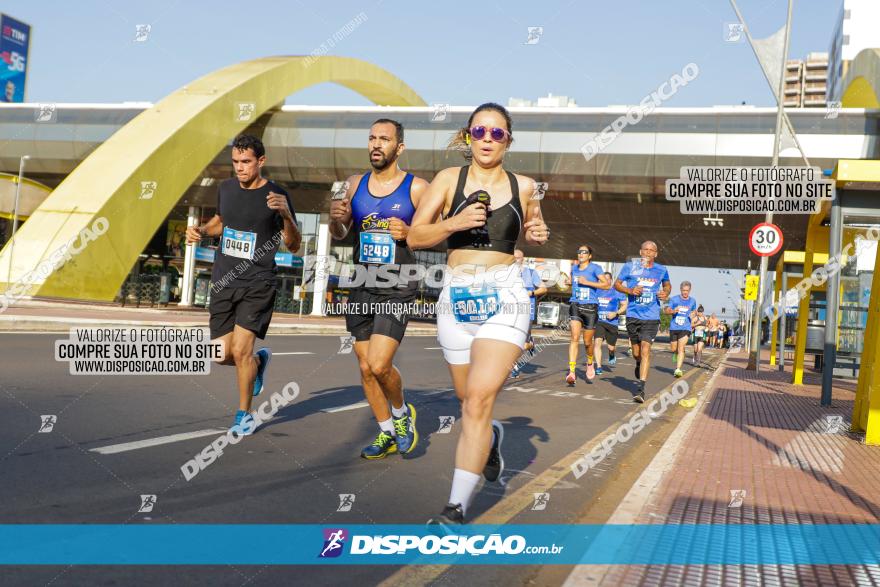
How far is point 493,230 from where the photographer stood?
13.5ft

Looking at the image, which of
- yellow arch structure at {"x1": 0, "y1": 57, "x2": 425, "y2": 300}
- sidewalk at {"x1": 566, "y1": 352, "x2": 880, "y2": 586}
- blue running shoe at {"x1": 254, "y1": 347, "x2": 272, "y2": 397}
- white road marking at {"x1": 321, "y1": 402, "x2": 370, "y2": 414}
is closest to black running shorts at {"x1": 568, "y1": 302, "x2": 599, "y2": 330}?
sidewalk at {"x1": 566, "y1": 352, "x2": 880, "y2": 586}

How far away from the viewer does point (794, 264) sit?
2480cm

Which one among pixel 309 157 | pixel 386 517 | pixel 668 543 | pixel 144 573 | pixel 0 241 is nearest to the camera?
pixel 144 573

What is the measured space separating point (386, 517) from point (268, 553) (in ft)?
2.77

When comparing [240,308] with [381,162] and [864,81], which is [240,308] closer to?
[381,162]

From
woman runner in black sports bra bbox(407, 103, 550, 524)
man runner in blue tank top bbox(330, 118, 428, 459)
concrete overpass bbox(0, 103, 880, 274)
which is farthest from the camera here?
concrete overpass bbox(0, 103, 880, 274)

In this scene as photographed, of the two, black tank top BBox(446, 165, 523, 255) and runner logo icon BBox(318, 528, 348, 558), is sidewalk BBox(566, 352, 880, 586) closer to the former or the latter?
runner logo icon BBox(318, 528, 348, 558)

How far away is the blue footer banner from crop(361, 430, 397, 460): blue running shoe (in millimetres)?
1716

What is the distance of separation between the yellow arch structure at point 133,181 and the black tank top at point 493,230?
26.1 metres

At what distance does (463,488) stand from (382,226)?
7.43 feet

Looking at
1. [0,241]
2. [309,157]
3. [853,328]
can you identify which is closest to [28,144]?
[0,241]

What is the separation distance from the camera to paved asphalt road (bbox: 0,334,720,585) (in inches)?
136

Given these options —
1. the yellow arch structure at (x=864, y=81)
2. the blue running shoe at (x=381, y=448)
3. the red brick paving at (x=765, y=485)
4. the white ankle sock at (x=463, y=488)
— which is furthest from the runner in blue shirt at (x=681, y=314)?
the white ankle sock at (x=463, y=488)

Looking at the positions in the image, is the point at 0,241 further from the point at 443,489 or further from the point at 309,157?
the point at 443,489
